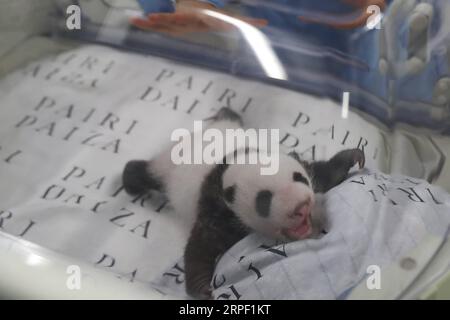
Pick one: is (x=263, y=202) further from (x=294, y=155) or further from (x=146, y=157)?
(x=146, y=157)

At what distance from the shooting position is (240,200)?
56cm

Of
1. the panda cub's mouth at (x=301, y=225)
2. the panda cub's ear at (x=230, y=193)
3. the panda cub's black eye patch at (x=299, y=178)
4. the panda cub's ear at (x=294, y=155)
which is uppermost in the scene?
the panda cub's ear at (x=294, y=155)

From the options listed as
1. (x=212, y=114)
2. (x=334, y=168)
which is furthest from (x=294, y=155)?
(x=212, y=114)

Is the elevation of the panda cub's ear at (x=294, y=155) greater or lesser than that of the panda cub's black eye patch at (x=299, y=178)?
greater

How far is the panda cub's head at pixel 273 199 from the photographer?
0.54m

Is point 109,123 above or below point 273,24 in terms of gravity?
below

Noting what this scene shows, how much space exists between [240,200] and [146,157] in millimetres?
176

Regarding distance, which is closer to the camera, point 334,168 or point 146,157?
point 334,168

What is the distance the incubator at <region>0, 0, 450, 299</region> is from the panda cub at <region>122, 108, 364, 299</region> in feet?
0.04

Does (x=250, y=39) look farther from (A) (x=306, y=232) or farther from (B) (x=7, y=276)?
(B) (x=7, y=276)

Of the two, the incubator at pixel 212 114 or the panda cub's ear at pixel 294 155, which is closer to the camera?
the incubator at pixel 212 114

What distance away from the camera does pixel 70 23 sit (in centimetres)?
84
